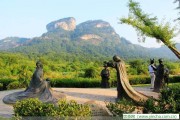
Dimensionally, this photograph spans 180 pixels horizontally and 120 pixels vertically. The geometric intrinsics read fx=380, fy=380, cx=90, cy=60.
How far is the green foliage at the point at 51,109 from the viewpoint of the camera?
8.80 meters

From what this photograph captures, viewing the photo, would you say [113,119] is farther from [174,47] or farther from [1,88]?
[174,47]

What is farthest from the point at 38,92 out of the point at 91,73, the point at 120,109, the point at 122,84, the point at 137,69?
the point at 137,69

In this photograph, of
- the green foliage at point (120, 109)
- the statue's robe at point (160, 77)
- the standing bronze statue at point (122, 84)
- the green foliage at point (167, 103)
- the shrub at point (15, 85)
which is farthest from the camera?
the shrub at point (15, 85)

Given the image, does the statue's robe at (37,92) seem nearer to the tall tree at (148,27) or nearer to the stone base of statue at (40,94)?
the stone base of statue at (40,94)

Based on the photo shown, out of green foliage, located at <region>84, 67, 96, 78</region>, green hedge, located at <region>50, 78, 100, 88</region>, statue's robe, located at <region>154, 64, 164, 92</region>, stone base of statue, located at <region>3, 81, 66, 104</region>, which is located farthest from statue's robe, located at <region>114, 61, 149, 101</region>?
green foliage, located at <region>84, 67, 96, 78</region>

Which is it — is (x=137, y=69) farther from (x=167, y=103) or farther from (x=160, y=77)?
(x=167, y=103)

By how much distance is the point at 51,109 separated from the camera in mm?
8945

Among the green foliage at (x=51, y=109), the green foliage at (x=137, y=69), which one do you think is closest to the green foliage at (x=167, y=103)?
the green foliage at (x=51, y=109)

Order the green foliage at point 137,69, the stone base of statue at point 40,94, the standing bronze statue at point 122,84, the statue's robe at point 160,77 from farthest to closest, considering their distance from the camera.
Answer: the green foliage at point 137,69 → the statue's robe at point 160,77 → the stone base of statue at point 40,94 → the standing bronze statue at point 122,84

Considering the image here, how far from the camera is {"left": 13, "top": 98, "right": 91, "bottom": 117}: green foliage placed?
8.80 meters

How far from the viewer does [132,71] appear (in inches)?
1380

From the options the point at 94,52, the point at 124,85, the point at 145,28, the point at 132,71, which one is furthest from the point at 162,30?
the point at 94,52

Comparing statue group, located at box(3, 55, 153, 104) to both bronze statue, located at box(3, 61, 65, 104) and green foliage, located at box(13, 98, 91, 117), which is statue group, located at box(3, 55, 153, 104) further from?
green foliage, located at box(13, 98, 91, 117)

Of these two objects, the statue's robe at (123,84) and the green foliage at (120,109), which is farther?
the statue's robe at (123,84)
